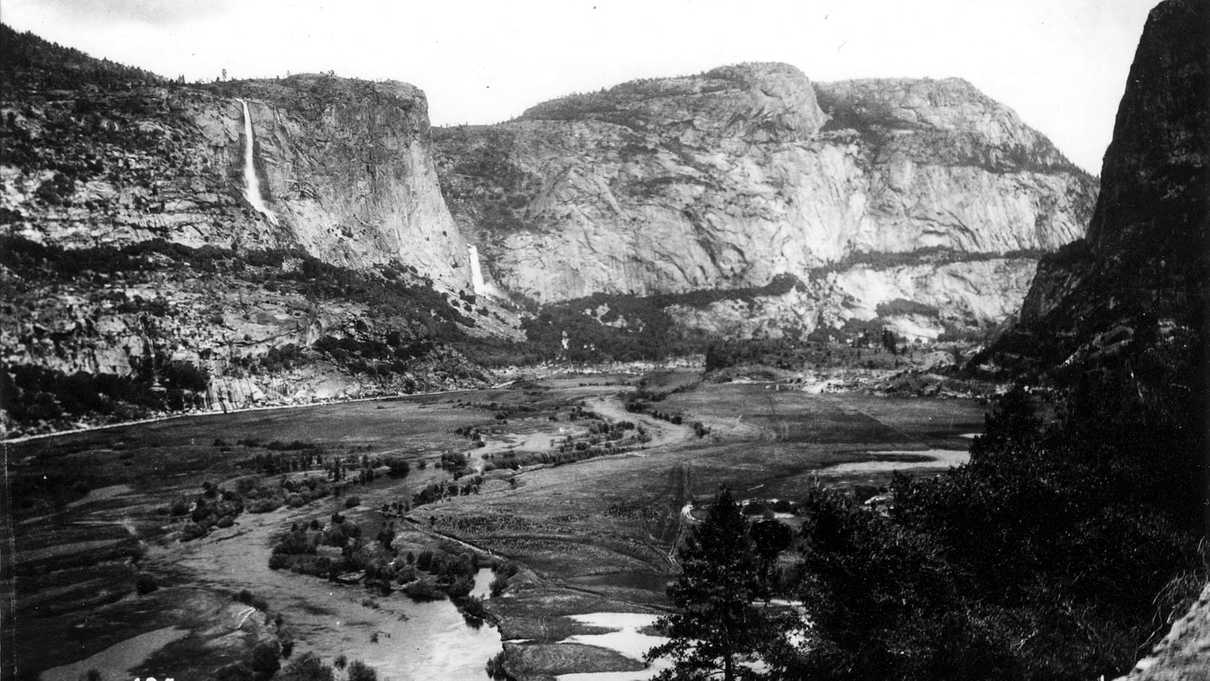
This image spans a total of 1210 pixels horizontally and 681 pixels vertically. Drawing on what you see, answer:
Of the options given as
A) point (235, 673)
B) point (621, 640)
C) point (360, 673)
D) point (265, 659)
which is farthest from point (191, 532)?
point (621, 640)

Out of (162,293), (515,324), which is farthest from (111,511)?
(515,324)

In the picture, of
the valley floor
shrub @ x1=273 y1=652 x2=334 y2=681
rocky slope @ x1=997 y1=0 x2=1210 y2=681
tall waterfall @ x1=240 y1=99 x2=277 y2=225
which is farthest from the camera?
tall waterfall @ x1=240 y1=99 x2=277 y2=225

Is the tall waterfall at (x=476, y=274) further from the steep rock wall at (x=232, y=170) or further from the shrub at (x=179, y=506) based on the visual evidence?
the shrub at (x=179, y=506)

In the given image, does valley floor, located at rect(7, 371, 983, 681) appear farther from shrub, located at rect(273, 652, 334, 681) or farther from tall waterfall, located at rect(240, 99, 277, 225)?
tall waterfall, located at rect(240, 99, 277, 225)

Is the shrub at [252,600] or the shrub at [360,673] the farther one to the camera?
the shrub at [252,600]

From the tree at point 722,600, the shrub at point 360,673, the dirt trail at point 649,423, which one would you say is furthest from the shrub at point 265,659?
the dirt trail at point 649,423

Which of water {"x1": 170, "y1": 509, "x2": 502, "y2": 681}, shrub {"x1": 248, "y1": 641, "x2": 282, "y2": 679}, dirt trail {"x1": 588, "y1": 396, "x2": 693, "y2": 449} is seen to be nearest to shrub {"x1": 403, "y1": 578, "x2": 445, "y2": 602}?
water {"x1": 170, "y1": 509, "x2": 502, "y2": 681}

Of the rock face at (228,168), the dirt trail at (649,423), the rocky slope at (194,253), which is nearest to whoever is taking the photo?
the dirt trail at (649,423)
